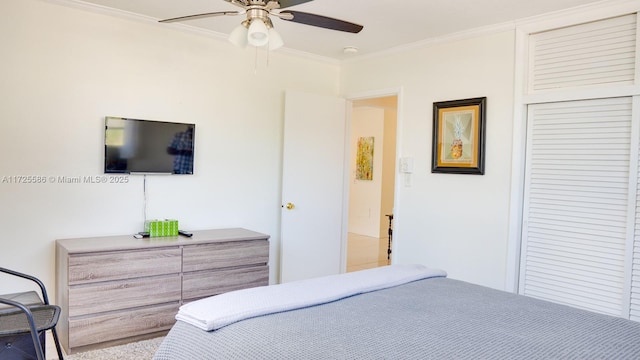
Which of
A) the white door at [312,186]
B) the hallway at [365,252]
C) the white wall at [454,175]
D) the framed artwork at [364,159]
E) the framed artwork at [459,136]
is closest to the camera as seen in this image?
the white wall at [454,175]

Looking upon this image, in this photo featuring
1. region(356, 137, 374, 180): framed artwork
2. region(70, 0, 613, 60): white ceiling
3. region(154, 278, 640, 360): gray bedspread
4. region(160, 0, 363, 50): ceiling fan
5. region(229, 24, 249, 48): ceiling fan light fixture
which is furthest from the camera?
region(356, 137, 374, 180): framed artwork

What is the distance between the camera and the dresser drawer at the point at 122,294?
2814mm

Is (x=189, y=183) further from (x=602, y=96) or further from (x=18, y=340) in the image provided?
(x=602, y=96)

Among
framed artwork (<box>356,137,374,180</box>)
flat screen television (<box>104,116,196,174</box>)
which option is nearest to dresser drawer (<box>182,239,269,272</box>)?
flat screen television (<box>104,116,196,174</box>)

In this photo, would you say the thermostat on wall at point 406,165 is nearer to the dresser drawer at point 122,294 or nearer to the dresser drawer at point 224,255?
the dresser drawer at point 224,255

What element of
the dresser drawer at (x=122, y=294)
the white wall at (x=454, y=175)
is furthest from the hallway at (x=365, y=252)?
the dresser drawer at (x=122, y=294)

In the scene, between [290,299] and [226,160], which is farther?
[226,160]

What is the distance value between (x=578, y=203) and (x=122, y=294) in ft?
10.3

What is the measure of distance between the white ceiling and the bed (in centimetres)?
187

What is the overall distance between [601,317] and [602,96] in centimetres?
164

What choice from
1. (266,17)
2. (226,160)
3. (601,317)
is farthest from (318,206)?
(601,317)

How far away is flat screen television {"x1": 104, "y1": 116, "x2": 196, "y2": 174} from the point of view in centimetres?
329

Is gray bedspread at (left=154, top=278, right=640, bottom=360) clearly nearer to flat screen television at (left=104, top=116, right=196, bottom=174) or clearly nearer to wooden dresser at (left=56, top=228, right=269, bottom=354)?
wooden dresser at (left=56, top=228, right=269, bottom=354)

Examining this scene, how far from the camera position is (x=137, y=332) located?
9.94 ft
